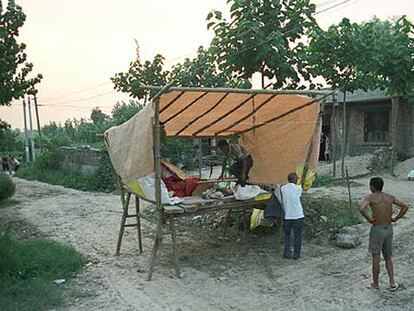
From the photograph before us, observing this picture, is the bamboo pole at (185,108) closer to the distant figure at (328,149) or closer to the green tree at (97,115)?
the distant figure at (328,149)

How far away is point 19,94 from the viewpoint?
386 inches

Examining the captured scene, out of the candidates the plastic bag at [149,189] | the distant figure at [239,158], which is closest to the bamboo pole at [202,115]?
the distant figure at [239,158]

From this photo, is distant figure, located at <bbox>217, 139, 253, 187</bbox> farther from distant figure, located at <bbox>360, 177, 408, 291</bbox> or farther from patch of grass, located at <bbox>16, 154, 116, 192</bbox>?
patch of grass, located at <bbox>16, 154, 116, 192</bbox>

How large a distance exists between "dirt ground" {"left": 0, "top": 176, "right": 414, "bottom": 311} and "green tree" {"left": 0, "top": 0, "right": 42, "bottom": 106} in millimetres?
2986

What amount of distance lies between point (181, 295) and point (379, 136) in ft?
57.7

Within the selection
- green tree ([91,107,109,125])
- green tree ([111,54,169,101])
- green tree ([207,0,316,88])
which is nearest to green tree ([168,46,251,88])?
green tree ([111,54,169,101])

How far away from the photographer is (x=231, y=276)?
630cm

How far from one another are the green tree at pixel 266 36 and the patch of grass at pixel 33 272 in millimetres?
4588

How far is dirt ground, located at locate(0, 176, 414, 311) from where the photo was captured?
5.26 meters

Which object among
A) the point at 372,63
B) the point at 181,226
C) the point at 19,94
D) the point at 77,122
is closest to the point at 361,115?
the point at 372,63

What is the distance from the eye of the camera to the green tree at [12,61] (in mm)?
8609

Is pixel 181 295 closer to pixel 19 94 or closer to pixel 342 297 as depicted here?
pixel 342 297

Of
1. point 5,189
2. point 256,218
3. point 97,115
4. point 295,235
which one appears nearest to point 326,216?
point 256,218

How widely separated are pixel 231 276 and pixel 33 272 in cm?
263
